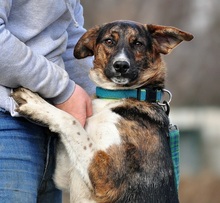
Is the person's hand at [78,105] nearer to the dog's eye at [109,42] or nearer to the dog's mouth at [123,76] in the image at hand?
the dog's mouth at [123,76]

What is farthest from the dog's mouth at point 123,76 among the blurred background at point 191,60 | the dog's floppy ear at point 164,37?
the blurred background at point 191,60

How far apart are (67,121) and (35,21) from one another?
0.58 m

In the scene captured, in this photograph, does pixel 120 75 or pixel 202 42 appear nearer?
pixel 120 75

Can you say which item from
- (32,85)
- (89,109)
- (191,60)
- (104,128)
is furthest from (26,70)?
(191,60)

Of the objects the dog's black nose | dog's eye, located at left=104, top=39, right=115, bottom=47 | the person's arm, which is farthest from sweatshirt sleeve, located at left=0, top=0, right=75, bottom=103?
dog's eye, located at left=104, top=39, right=115, bottom=47

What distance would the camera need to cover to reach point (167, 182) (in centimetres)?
496

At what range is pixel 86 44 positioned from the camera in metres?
5.24

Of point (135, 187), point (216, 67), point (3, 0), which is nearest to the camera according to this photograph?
point (3, 0)

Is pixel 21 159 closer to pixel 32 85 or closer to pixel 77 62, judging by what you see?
pixel 32 85

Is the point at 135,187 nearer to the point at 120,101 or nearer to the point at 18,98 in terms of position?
the point at 120,101

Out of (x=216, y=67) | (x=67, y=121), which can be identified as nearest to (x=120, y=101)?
(x=67, y=121)

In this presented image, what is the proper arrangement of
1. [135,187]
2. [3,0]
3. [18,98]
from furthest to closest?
[135,187] < [18,98] < [3,0]

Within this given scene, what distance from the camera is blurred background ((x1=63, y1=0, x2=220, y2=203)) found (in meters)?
22.5

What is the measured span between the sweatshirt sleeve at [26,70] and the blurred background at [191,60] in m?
16.9
